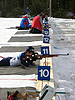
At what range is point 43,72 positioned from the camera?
3.96 m

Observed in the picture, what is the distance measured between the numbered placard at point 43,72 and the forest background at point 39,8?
71.8 feet

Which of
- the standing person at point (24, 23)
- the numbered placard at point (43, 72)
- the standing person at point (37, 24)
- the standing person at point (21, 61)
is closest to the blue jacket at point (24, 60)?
the standing person at point (21, 61)

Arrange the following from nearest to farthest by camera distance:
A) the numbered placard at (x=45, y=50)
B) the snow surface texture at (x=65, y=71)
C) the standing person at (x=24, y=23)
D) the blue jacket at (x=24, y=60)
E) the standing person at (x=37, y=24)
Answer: the snow surface texture at (x=65, y=71)
the blue jacket at (x=24, y=60)
the numbered placard at (x=45, y=50)
the standing person at (x=37, y=24)
the standing person at (x=24, y=23)

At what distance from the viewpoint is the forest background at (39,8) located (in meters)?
25.9

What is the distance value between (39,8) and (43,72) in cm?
2360

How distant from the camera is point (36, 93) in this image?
3.27 meters

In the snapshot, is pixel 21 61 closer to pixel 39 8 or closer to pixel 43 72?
pixel 43 72

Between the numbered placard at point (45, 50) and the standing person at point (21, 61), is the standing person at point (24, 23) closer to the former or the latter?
the numbered placard at point (45, 50)

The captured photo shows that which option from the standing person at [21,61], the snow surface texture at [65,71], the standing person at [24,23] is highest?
the standing person at [24,23]

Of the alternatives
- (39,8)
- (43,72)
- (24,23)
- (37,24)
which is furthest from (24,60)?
(39,8)

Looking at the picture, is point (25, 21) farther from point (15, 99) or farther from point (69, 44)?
point (15, 99)

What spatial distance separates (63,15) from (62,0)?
2.55m

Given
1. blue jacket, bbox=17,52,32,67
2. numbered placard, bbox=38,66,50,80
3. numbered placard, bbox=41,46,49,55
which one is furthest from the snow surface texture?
blue jacket, bbox=17,52,32,67

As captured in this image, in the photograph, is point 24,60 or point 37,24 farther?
point 37,24
